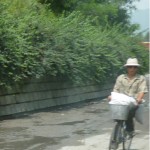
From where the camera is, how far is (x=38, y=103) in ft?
52.3

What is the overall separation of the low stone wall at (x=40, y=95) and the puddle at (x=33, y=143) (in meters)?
3.71

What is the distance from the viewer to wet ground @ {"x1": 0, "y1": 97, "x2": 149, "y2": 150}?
9.44 meters

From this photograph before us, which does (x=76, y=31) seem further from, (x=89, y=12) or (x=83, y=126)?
(x=89, y=12)

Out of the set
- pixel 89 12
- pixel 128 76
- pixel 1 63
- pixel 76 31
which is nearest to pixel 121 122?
pixel 128 76

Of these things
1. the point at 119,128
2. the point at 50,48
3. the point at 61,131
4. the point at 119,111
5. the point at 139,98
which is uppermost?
the point at 50,48

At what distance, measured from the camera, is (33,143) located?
381 inches

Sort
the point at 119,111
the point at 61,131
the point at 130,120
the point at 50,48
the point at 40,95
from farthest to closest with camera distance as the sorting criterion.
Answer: the point at 40,95, the point at 50,48, the point at 61,131, the point at 130,120, the point at 119,111

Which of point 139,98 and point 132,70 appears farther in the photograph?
point 132,70

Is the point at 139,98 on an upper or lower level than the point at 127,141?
upper

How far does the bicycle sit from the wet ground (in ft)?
2.58

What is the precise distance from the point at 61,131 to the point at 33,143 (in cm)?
183

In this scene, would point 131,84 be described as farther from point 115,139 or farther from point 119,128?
point 115,139

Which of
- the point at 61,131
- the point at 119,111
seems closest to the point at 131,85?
the point at 119,111

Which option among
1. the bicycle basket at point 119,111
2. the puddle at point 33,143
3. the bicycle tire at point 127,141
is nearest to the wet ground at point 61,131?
the puddle at point 33,143
